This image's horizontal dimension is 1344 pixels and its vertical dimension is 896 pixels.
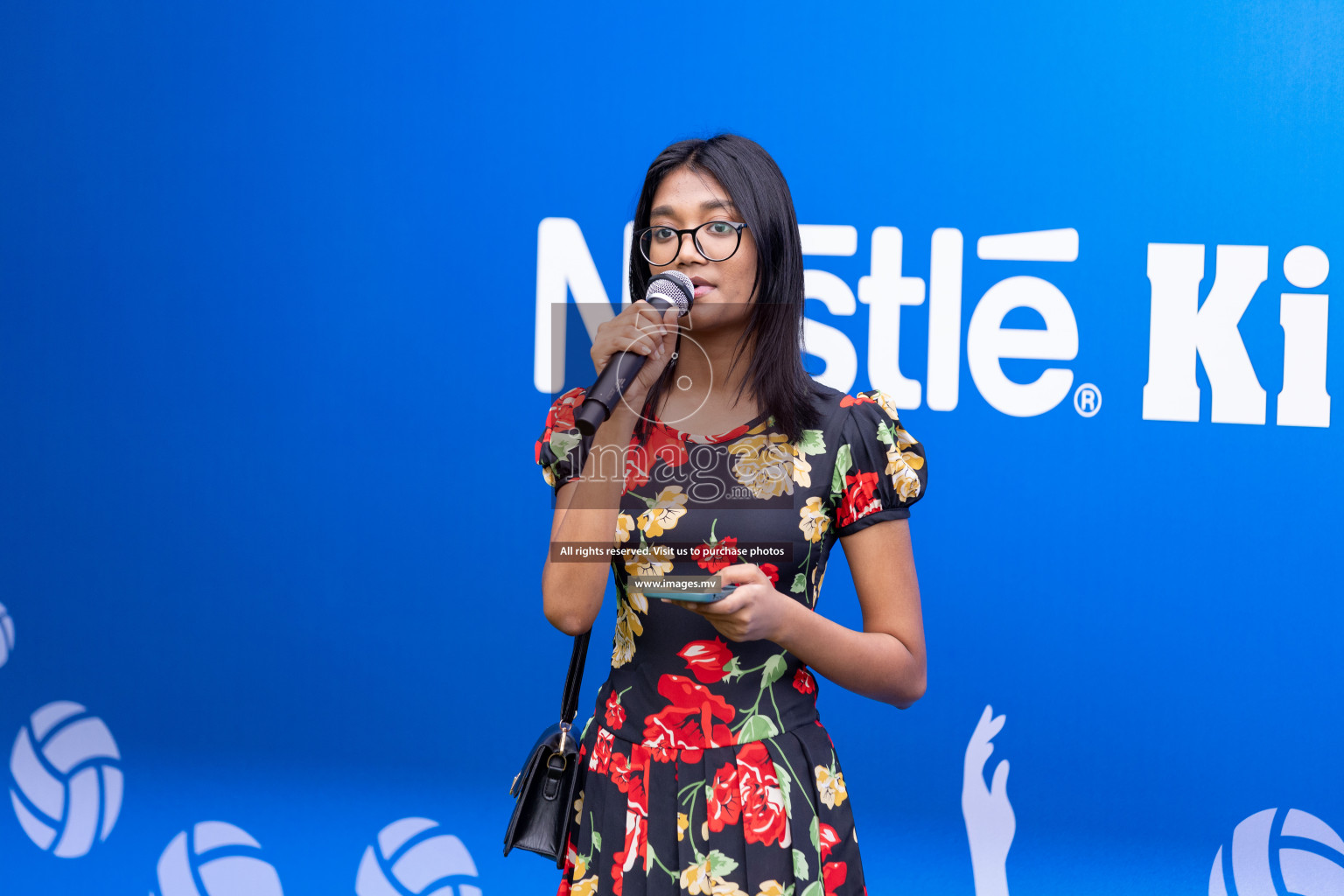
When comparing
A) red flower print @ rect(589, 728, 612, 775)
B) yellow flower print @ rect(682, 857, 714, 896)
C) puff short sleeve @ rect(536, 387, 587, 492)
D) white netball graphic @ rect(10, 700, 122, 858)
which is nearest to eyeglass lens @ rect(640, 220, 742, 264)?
puff short sleeve @ rect(536, 387, 587, 492)

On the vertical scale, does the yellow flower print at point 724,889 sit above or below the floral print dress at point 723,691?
below

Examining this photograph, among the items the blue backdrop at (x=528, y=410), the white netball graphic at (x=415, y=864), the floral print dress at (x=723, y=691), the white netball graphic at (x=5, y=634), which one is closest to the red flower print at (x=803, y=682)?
the floral print dress at (x=723, y=691)

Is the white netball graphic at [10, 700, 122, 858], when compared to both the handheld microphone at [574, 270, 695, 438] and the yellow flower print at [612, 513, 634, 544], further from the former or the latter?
the handheld microphone at [574, 270, 695, 438]

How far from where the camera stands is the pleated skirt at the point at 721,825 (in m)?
0.96

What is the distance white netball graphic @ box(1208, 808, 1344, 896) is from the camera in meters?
1.99

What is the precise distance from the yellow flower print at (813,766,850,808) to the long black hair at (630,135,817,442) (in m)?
0.34

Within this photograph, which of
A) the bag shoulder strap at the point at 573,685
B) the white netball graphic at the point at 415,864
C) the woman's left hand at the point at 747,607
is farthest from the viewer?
the white netball graphic at the point at 415,864

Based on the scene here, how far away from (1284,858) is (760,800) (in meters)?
1.58

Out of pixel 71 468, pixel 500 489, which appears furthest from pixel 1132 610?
pixel 71 468

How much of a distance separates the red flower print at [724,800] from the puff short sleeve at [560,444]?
32 cm

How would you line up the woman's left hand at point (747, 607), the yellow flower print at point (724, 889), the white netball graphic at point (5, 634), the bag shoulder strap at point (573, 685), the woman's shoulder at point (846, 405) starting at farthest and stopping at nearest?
the white netball graphic at point (5, 634)
the bag shoulder strap at point (573, 685)
the woman's shoulder at point (846, 405)
the yellow flower print at point (724, 889)
the woman's left hand at point (747, 607)

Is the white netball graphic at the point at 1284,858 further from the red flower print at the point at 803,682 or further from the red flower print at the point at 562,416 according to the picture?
the red flower print at the point at 562,416

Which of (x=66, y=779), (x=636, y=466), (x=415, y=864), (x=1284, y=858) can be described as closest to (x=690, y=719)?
(x=636, y=466)

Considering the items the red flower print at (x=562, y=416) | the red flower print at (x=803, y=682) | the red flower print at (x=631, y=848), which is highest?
the red flower print at (x=562, y=416)
